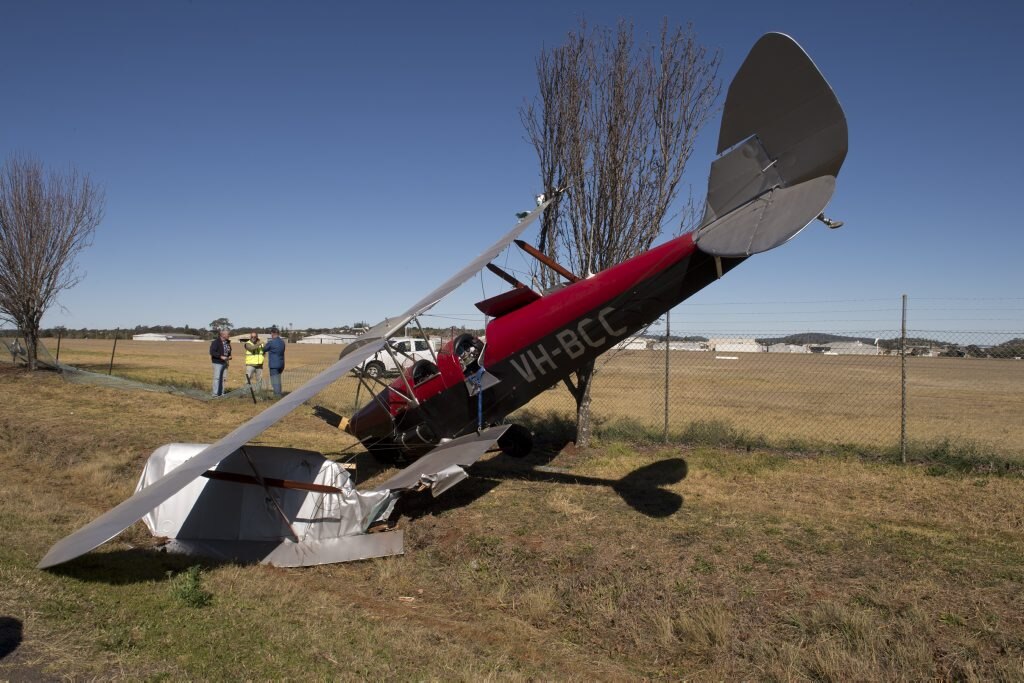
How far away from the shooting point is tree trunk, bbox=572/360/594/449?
33.0 ft

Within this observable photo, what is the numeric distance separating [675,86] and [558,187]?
2273mm

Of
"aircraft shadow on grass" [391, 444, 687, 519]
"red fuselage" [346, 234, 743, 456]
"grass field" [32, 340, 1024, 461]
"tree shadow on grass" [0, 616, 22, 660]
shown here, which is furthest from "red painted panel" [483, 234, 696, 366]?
"tree shadow on grass" [0, 616, 22, 660]

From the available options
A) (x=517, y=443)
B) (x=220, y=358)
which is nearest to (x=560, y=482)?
(x=517, y=443)

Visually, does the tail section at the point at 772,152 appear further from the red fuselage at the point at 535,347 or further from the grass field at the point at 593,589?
the grass field at the point at 593,589

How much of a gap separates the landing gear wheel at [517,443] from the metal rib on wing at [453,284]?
259 cm

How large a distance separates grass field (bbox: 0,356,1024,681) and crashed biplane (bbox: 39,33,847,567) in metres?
0.56

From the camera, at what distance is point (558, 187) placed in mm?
10195

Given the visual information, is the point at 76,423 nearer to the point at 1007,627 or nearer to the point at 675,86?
the point at 675,86

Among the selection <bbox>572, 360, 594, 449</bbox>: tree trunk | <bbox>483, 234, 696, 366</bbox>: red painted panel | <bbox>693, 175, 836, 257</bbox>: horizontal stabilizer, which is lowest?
<bbox>572, 360, 594, 449</bbox>: tree trunk

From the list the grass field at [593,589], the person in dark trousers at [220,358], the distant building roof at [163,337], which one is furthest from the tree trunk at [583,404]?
the distant building roof at [163,337]

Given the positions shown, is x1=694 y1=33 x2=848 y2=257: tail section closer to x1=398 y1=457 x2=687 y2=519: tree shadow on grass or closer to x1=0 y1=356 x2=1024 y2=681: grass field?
x1=0 y1=356 x2=1024 y2=681: grass field

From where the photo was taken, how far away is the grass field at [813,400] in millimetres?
11867

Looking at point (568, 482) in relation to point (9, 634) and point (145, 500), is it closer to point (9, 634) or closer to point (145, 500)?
point (145, 500)

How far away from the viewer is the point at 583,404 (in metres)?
10.2
